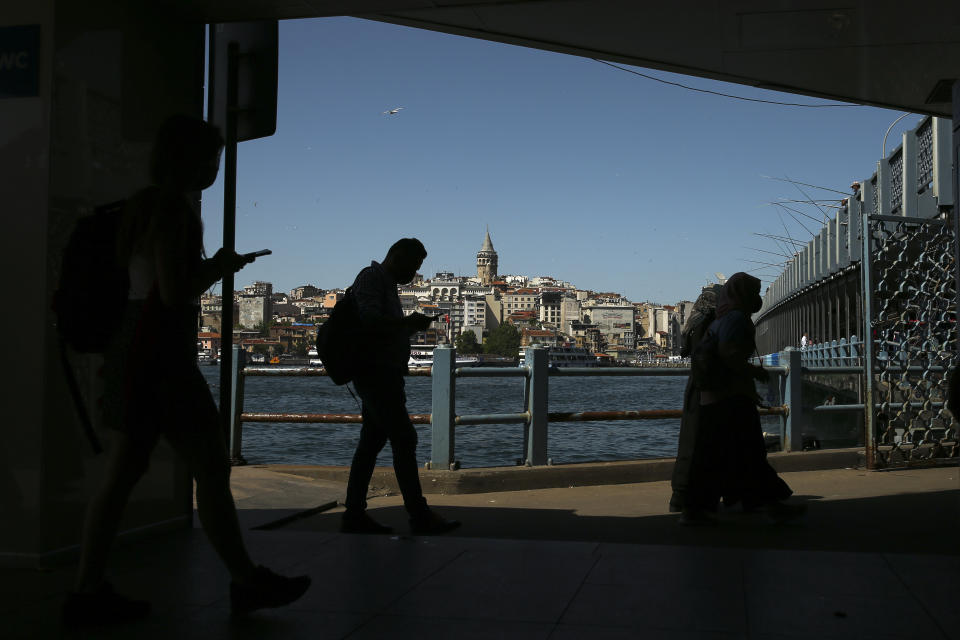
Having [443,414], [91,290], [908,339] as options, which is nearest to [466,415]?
[443,414]

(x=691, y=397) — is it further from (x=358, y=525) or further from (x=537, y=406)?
(x=358, y=525)

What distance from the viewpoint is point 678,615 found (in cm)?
290

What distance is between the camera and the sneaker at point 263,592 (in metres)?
2.87

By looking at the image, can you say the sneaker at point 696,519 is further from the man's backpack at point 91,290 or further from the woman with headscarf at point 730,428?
the man's backpack at point 91,290

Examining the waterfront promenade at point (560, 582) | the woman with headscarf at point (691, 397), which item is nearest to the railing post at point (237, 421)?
the waterfront promenade at point (560, 582)

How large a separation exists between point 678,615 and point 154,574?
1925 mm

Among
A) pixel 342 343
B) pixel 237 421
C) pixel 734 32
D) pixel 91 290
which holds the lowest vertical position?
pixel 237 421

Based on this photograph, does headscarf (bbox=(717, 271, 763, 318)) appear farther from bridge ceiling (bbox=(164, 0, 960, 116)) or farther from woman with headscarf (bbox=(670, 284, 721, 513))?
bridge ceiling (bbox=(164, 0, 960, 116))

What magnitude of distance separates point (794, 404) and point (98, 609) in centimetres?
688

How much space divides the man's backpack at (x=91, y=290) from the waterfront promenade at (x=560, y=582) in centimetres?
89

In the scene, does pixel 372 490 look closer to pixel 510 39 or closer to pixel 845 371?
pixel 510 39

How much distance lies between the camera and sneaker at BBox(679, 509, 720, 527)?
16.8 feet

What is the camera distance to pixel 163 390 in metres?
2.82

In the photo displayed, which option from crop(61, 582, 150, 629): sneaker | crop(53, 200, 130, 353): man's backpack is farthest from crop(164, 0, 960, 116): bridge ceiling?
crop(61, 582, 150, 629): sneaker
